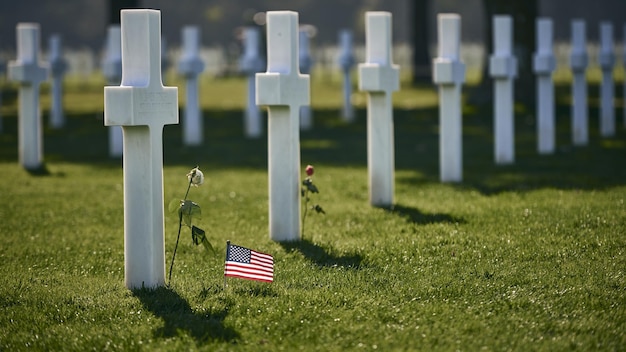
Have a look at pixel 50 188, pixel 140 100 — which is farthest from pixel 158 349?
pixel 50 188

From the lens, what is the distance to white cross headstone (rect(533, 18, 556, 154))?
1345 cm

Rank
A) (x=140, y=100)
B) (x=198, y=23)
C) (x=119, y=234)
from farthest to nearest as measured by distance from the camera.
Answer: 1. (x=198, y=23)
2. (x=119, y=234)
3. (x=140, y=100)

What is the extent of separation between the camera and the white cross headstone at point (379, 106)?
934 cm

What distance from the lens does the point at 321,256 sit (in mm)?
7273

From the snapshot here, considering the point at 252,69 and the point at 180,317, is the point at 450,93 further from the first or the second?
the point at 252,69

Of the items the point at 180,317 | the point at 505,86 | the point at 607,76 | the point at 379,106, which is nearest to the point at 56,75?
the point at 607,76

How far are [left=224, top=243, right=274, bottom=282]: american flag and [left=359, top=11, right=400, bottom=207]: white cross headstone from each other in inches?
129

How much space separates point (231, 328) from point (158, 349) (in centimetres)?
45

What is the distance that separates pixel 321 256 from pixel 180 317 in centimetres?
173

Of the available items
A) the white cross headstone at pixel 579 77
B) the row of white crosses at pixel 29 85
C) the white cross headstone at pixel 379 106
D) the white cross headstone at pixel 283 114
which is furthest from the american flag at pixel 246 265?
the white cross headstone at pixel 579 77

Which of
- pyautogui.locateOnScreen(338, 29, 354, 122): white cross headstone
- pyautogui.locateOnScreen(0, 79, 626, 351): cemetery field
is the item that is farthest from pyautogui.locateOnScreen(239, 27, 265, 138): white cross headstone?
pyautogui.locateOnScreen(0, 79, 626, 351): cemetery field

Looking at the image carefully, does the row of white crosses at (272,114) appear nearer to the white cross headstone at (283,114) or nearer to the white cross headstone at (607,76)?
the white cross headstone at (283,114)

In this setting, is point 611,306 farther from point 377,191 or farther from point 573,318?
point 377,191

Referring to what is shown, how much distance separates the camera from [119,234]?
8.58 meters
